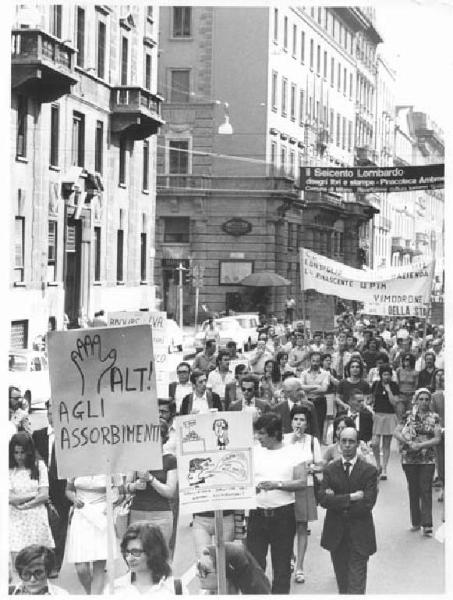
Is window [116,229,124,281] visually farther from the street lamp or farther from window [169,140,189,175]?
the street lamp

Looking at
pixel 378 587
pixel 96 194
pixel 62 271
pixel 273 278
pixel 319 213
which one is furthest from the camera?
pixel 273 278

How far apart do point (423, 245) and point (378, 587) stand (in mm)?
5293

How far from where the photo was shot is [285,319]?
16.7 m

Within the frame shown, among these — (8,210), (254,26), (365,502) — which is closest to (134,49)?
(254,26)

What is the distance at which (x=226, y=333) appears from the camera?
52.1 ft

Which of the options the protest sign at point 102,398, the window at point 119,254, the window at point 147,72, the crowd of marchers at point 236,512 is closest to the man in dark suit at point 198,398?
the crowd of marchers at point 236,512

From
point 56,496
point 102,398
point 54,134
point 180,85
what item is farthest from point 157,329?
point 102,398

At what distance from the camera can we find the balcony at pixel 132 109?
12930 mm

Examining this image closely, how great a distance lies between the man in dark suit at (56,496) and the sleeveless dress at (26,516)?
2.39 feet

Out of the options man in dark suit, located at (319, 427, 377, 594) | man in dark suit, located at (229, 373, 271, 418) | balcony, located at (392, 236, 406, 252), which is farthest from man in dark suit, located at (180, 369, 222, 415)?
balcony, located at (392, 236, 406, 252)

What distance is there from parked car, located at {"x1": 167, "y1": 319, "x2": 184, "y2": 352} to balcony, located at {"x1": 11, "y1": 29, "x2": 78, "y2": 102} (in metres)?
2.83

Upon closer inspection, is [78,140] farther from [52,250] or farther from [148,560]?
[148,560]

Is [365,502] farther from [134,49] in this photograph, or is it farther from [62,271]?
[134,49]

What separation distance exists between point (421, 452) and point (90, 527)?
11.9ft
